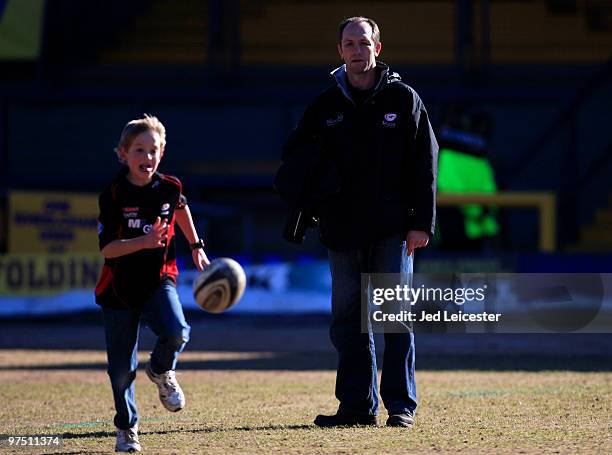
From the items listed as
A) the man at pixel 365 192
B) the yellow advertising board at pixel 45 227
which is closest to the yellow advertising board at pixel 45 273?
the yellow advertising board at pixel 45 227

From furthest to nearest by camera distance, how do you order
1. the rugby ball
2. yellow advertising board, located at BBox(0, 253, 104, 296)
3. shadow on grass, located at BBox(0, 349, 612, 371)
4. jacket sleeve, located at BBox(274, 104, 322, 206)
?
yellow advertising board, located at BBox(0, 253, 104, 296), shadow on grass, located at BBox(0, 349, 612, 371), jacket sleeve, located at BBox(274, 104, 322, 206), the rugby ball

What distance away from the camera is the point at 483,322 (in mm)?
16078

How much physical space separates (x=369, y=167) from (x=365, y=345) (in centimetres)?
100

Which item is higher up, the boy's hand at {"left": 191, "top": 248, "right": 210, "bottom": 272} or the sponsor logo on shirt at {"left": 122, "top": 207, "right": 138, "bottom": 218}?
the sponsor logo on shirt at {"left": 122, "top": 207, "right": 138, "bottom": 218}

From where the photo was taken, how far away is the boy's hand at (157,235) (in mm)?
6777

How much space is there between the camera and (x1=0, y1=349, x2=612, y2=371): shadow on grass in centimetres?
1149

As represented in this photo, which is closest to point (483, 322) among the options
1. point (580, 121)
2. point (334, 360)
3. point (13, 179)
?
point (334, 360)

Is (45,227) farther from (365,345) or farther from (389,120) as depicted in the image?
(389,120)

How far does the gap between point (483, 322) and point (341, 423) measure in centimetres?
885

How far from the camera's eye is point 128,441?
6633 mm

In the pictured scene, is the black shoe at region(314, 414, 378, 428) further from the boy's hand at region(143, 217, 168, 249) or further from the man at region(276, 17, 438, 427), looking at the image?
the boy's hand at region(143, 217, 168, 249)

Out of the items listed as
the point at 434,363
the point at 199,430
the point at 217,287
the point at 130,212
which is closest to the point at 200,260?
the point at 217,287

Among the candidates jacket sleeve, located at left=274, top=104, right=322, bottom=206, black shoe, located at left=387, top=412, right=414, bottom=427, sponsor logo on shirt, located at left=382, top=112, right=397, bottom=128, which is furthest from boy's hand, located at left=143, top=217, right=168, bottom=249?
black shoe, located at left=387, top=412, right=414, bottom=427

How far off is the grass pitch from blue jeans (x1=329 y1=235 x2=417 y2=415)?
7.5 inches
